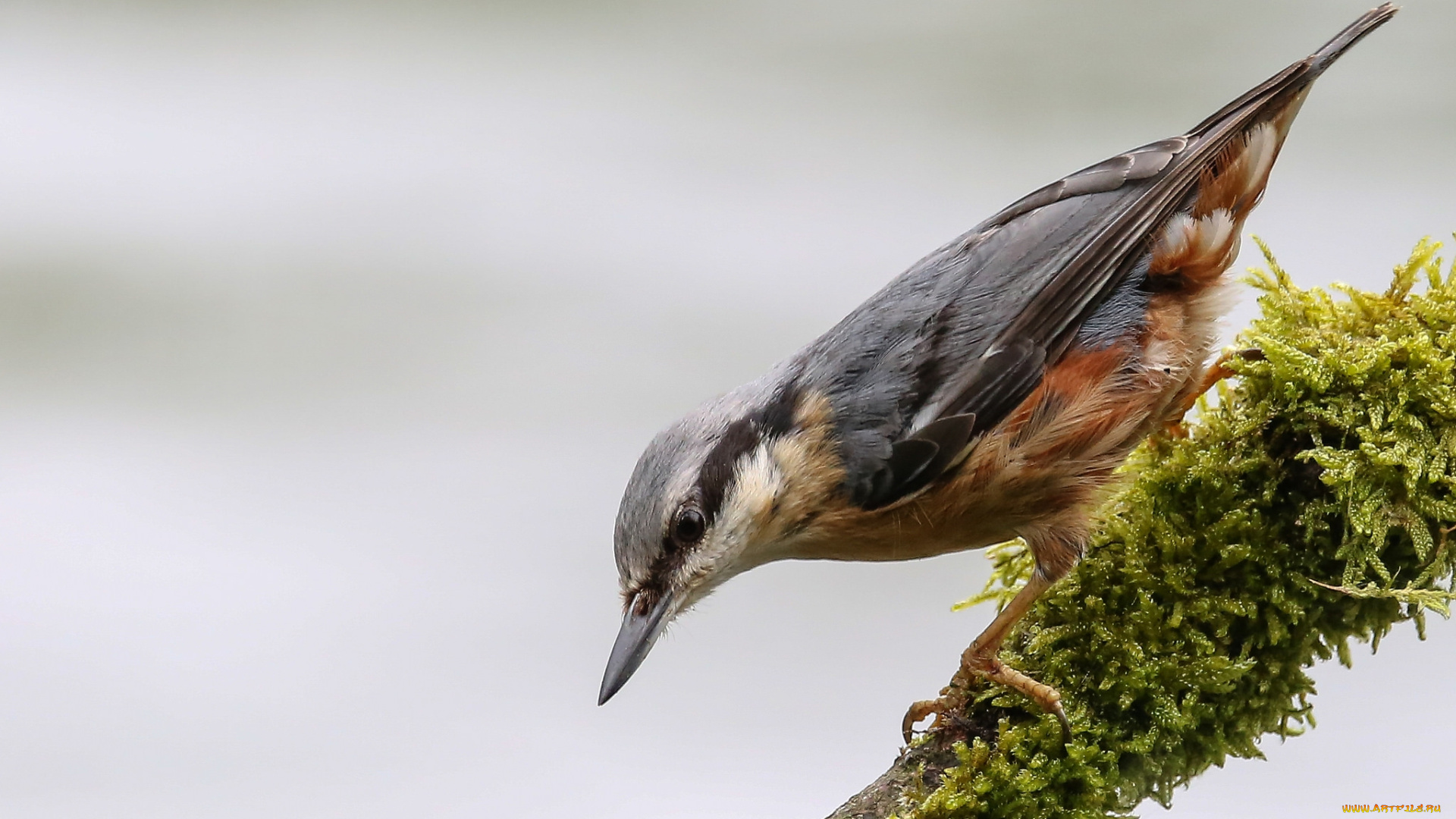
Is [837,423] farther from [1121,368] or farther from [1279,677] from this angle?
[1279,677]

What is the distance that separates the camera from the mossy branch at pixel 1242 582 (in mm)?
2102

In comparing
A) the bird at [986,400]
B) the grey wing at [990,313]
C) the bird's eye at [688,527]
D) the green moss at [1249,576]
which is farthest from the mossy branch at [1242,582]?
the bird's eye at [688,527]

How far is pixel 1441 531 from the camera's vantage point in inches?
87.4

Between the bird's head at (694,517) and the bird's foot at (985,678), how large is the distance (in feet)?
1.53

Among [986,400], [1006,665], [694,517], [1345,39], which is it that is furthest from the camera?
[1345,39]

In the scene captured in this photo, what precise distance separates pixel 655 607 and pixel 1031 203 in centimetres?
133

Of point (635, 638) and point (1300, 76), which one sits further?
point (1300, 76)

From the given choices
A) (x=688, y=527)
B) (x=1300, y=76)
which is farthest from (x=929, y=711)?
(x=1300, y=76)

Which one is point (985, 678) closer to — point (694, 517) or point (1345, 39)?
point (694, 517)

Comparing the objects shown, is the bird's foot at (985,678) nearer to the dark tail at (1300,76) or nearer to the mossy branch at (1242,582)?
the mossy branch at (1242,582)

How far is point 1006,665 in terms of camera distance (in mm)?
2205

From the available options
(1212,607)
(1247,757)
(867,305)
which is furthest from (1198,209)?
(1247,757)

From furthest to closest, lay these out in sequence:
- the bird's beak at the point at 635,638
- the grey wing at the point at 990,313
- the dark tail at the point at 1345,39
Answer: the dark tail at the point at 1345,39, the grey wing at the point at 990,313, the bird's beak at the point at 635,638

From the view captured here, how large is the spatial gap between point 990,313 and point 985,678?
0.82 metres
